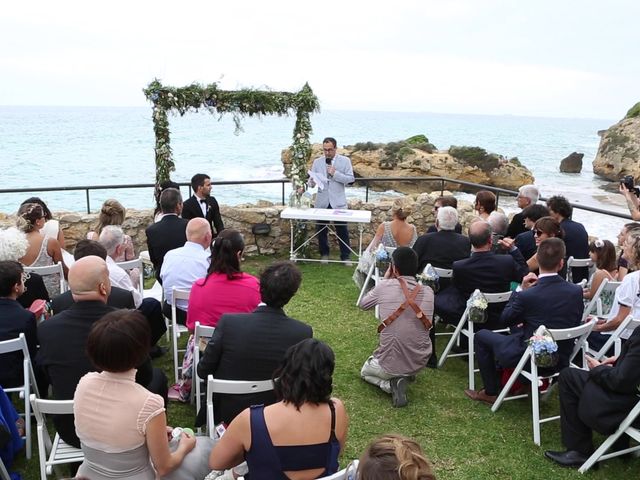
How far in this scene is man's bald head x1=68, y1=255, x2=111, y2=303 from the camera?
3.08 metres

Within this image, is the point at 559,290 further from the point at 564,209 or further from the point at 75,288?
the point at 75,288

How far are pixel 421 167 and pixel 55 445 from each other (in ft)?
98.0

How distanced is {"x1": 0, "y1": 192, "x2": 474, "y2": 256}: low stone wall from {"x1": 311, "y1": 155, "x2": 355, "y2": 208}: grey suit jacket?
34.3 inches

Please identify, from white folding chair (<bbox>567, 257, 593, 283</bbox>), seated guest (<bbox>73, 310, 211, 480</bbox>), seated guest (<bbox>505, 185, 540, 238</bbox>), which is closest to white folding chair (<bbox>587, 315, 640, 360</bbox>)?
white folding chair (<bbox>567, 257, 593, 283</bbox>)

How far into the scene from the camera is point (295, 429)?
229cm

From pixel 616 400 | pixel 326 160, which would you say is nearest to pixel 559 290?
pixel 616 400

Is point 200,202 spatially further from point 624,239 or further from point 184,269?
point 624,239

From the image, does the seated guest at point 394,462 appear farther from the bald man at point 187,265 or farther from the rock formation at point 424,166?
the rock formation at point 424,166

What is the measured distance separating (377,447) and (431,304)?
2.85 meters

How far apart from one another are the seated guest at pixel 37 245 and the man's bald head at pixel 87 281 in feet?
7.11

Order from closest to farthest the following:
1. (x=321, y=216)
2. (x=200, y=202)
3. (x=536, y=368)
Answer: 1. (x=536, y=368)
2. (x=200, y=202)
3. (x=321, y=216)

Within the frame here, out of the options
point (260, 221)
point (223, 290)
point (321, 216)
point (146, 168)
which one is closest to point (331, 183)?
point (321, 216)

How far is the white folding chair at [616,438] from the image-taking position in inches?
132

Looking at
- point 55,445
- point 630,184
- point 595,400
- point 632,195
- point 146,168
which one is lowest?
point 146,168
